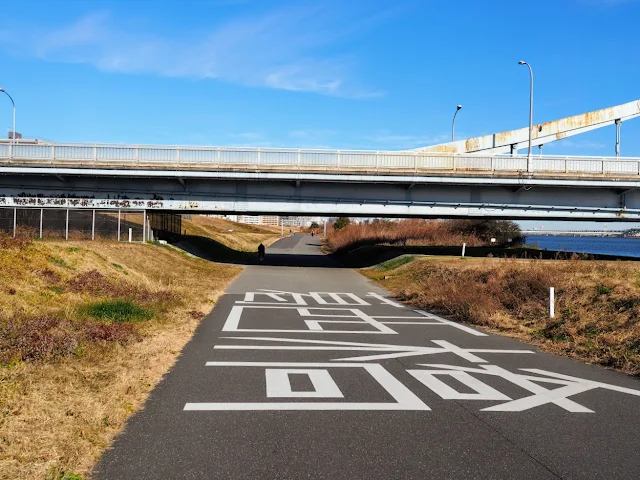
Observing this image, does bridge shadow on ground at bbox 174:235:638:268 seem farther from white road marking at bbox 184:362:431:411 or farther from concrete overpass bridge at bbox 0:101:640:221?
white road marking at bbox 184:362:431:411

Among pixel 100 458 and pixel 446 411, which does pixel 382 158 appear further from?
pixel 100 458

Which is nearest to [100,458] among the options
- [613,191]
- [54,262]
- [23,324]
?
[23,324]

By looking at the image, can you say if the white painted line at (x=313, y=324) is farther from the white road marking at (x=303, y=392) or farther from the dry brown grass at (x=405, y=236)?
the dry brown grass at (x=405, y=236)

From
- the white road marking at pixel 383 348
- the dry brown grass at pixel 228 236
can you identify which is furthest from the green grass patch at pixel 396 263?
the dry brown grass at pixel 228 236

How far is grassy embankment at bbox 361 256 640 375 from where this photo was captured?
10438 millimetres

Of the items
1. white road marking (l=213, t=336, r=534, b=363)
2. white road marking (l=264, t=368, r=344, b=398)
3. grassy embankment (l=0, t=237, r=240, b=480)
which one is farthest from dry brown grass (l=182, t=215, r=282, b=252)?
white road marking (l=264, t=368, r=344, b=398)

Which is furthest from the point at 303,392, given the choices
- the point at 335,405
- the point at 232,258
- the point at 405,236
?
the point at 405,236

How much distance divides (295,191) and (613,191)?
18.4 meters

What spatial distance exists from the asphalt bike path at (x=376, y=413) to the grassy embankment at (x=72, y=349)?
35cm

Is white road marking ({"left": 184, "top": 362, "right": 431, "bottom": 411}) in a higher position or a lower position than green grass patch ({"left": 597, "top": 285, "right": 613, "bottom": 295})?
lower

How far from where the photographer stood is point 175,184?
3356 cm

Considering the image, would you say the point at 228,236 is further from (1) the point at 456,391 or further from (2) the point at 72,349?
(1) the point at 456,391

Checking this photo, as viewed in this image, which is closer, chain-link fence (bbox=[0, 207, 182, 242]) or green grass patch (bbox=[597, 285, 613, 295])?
green grass patch (bbox=[597, 285, 613, 295])

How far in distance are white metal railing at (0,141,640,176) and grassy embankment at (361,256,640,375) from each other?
40.8 feet
